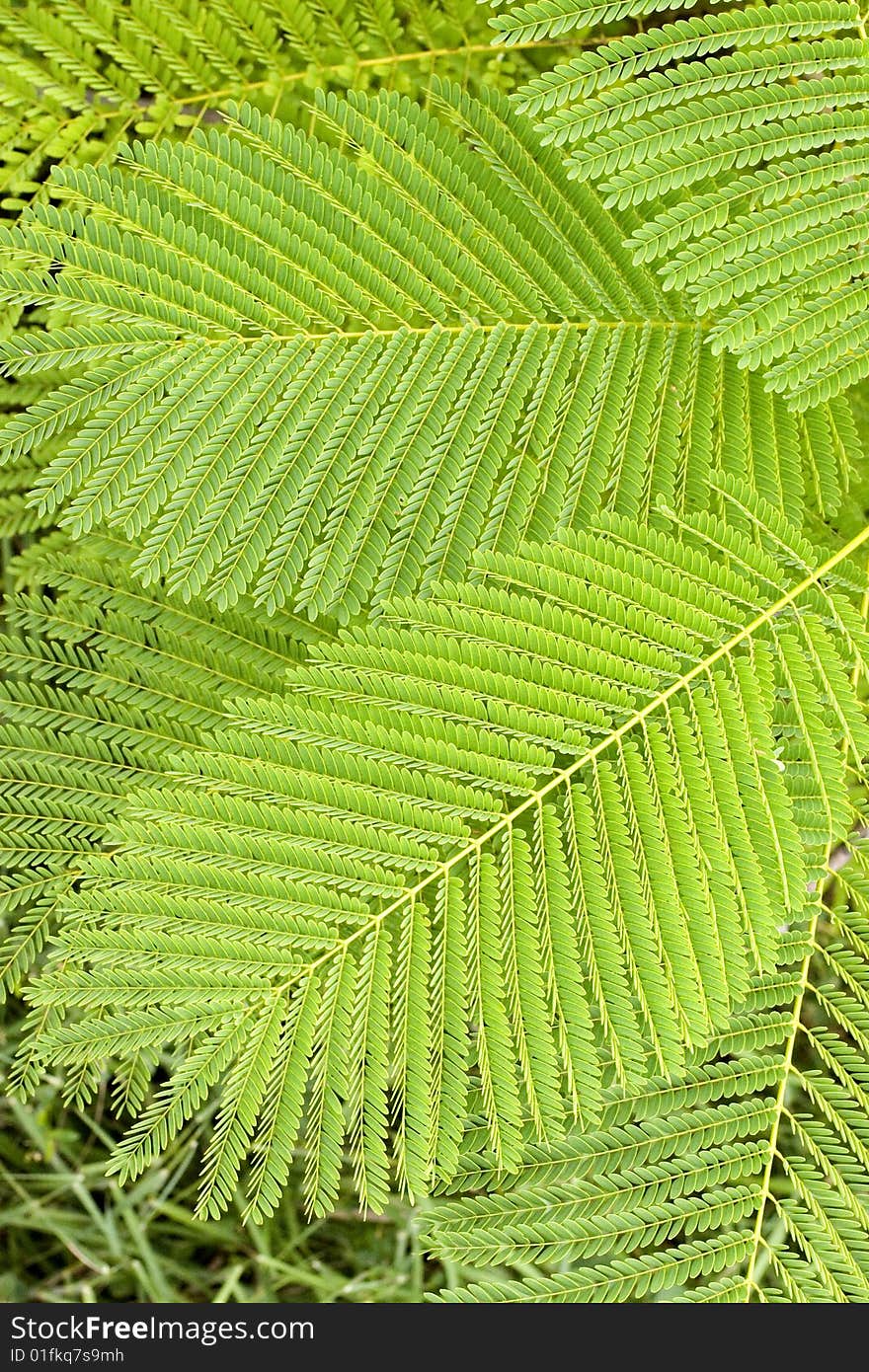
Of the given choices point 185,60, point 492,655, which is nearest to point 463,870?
point 492,655

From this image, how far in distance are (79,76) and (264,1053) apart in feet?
6.58

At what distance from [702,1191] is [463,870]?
2.63 feet

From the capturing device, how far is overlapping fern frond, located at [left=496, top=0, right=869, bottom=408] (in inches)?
60.9

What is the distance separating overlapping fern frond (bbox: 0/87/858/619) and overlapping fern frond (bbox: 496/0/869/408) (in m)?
0.24

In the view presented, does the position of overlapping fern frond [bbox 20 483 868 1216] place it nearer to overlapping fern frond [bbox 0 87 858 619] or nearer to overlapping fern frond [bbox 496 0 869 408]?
overlapping fern frond [bbox 0 87 858 619]

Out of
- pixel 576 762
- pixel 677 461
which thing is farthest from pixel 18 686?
pixel 677 461

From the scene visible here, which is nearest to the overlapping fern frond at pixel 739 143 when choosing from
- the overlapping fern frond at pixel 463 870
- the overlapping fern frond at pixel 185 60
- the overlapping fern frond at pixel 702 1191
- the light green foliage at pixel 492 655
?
the light green foliage at pixel 492 655

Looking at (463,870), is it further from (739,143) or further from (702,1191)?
(739,143)

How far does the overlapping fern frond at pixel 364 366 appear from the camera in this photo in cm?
156

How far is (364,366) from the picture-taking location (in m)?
1.71

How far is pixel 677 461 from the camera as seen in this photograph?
6.15ft

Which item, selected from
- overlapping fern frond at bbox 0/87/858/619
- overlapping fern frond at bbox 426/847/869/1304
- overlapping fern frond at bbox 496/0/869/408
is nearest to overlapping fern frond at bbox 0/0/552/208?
overlapping fern frond at bbox 0/87/858/619

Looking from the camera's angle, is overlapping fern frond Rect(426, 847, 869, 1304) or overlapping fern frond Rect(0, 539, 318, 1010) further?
overlapping fern frond Rect(0, 539, 318, 1010)

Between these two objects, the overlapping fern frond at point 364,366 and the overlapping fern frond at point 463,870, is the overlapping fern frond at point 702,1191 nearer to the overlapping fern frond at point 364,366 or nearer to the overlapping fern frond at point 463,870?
the overlapping fern frond at point 463,870
